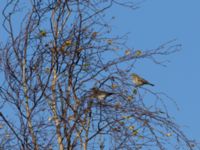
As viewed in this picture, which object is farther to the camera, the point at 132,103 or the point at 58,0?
the point at 58,0

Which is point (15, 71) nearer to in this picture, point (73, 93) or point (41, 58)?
point (41, 58)

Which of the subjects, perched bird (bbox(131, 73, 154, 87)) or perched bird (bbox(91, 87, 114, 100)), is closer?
perched bird (bbox(91, 87, 114, 100))

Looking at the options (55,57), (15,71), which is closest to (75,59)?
(55,57)

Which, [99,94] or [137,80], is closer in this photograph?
[99,94]

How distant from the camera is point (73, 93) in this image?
517cm

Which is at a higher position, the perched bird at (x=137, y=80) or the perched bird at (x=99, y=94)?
the perched bird at (x=137, y=80)

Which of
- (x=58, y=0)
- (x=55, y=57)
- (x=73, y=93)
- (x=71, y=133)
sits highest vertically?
(x=58, y=0)

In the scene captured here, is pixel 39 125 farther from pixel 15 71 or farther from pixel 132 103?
pixel 132 103

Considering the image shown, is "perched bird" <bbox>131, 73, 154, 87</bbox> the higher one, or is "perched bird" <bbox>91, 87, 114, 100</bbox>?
"perched bird" <bbox>131, 73, 154, 87</bbox>

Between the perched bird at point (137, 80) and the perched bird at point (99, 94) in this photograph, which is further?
the perched bird at point (137, 80)

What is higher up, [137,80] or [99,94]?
[137,80]

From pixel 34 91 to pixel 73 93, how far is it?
0.38m

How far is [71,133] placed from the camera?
16.5 feet

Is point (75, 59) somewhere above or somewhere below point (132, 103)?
above
